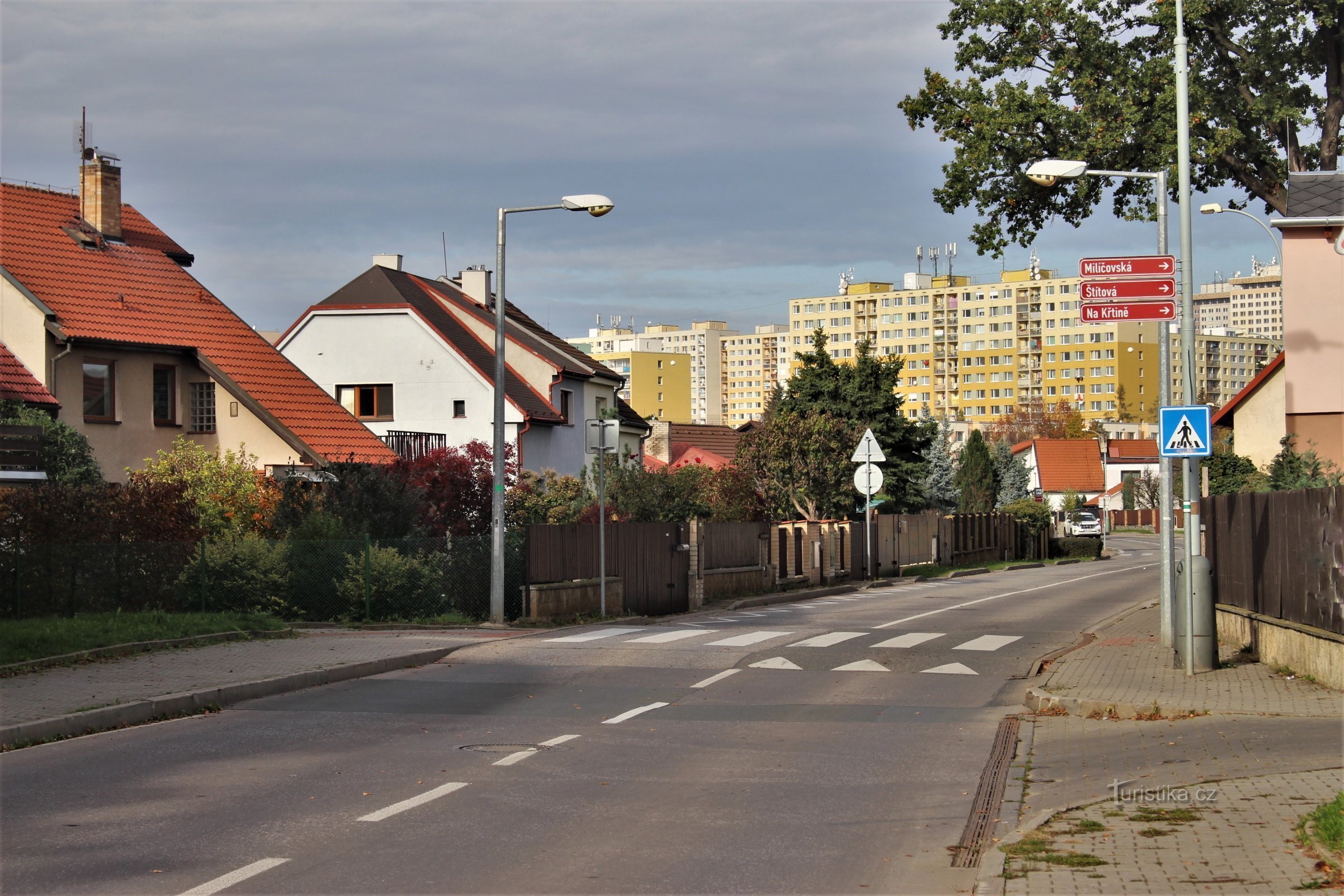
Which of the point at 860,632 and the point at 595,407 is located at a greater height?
the point at 595,407

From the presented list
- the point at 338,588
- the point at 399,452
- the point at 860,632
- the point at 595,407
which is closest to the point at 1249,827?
the point at 860,632

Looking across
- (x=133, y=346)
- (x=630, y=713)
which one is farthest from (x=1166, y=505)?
(x=133, y=346)

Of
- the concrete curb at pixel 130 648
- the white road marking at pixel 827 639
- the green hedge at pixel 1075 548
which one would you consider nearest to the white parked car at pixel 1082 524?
the green hedge at pixel 1075 548

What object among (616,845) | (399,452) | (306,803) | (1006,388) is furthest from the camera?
(1006,388)

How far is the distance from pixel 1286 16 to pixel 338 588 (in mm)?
17159

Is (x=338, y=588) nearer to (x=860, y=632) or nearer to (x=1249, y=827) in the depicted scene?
(x=860, y=632)

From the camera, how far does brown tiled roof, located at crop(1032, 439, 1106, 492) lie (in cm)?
12469

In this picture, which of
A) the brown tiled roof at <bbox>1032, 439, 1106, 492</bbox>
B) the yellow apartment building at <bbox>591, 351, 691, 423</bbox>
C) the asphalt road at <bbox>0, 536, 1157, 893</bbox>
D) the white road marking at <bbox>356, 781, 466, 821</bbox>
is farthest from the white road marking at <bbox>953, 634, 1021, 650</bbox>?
the yellow apartment building at <bbox>591, 351, 691, 423</bbox>

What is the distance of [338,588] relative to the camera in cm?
2178

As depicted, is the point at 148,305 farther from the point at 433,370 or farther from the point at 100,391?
the point at 433,370

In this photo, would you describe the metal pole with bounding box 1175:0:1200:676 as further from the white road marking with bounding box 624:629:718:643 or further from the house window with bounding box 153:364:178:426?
the house window with bounding box 153:364:178:426

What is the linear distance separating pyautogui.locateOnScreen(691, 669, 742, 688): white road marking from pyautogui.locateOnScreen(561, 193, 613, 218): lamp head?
308 inches

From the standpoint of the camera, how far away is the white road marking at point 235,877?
633 cm

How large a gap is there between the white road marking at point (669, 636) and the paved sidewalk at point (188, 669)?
80.7 inches
